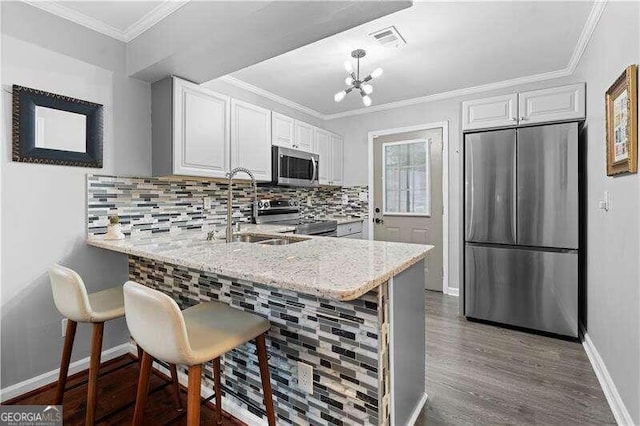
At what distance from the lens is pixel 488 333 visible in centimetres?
275

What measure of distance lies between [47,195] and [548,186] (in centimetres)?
367

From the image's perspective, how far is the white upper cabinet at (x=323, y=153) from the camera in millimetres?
4199

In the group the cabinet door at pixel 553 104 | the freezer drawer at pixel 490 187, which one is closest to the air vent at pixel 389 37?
the freezer drawer at pixel 490 187

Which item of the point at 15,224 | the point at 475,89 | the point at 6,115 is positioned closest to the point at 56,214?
the point at 15,224

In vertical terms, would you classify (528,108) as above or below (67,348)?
above

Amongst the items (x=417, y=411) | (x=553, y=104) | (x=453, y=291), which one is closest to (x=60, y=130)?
(x=417, y=411)

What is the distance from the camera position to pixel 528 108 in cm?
276

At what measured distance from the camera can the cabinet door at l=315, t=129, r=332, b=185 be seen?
4.20 meters

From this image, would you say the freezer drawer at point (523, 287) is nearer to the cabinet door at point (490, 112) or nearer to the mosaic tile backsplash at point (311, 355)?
the cabinet door at point (490, 112)

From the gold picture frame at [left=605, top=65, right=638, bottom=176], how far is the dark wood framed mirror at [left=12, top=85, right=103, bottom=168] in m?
3.11

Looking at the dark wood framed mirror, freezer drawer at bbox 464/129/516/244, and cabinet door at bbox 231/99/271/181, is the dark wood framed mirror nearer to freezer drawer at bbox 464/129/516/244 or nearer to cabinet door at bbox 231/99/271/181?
cabinet door at bbox 231/99/271/181

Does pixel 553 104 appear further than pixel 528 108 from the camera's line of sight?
No

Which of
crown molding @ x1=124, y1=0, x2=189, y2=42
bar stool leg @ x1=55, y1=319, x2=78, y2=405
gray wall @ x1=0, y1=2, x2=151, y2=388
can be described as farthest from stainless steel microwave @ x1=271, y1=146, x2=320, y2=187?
bar stool leg @ x1=55, y1=319, x2=78, y2=405

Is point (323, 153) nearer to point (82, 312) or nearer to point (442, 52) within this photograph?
point (442, 52)
